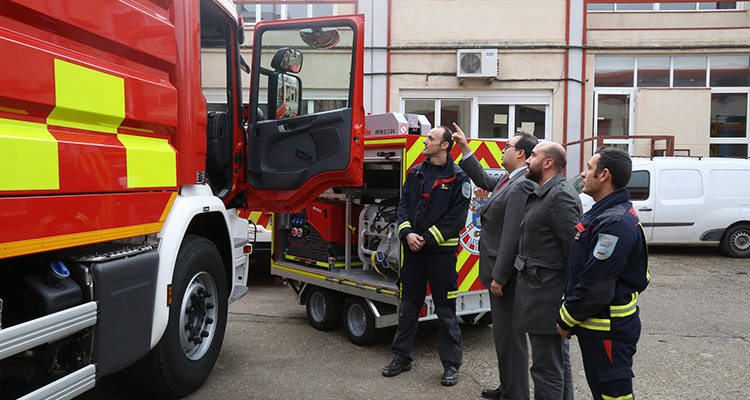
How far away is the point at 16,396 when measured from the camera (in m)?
2.66

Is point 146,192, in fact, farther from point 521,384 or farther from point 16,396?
point 521,384

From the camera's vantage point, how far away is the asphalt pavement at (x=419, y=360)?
13.3 ft

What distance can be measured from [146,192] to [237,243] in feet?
4.79

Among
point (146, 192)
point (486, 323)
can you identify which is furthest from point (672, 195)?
point (146, 192)

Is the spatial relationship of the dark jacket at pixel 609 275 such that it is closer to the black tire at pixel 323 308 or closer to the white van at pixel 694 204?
the black tire at pixel 323 308

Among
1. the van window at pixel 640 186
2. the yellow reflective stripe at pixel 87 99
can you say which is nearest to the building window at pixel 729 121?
the van window at pixel 640 186

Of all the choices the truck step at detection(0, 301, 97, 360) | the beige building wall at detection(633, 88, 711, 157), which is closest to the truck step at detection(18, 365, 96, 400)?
the truck step at detection(0, 301, 97, 360)

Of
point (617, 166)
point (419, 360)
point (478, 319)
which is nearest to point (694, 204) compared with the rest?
point (478, 319)

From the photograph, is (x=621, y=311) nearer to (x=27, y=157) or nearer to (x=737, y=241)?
(x=27, y=157)

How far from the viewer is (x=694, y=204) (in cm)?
1060

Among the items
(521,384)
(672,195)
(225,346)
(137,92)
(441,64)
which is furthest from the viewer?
(441,64)

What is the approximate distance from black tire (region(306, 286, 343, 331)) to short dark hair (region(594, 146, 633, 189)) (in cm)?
333

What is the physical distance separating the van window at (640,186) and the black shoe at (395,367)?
776 cm

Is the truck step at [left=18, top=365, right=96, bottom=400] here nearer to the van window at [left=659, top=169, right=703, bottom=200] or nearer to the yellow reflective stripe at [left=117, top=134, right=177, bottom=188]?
the yellow reflective stripe at [left=117, top=134, right=177, bottom=188]
